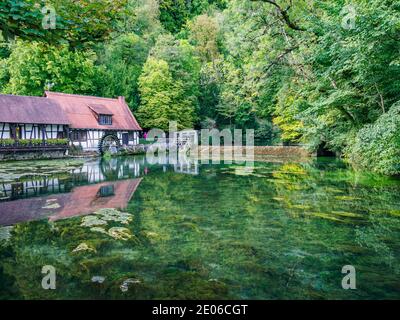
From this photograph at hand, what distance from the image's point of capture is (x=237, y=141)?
4466 cm

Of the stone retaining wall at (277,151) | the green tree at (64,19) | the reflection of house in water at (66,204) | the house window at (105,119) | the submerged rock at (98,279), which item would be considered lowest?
→ the submerged rock at (98,279)

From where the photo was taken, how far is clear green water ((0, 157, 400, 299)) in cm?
381

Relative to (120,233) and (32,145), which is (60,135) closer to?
(32,145)

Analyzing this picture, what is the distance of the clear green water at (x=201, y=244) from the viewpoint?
3814 mm

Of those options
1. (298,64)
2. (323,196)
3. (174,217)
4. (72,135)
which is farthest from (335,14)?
(72,135)

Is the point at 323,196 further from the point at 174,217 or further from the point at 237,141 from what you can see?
the point at 237,141

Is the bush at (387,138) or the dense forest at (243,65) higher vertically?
the dense forest at (243,65)

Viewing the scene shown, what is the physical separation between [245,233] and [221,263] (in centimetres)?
156

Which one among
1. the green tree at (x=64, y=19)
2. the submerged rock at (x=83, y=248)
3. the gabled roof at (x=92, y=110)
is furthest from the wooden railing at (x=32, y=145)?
the submerged rock at (x=83, y=248)

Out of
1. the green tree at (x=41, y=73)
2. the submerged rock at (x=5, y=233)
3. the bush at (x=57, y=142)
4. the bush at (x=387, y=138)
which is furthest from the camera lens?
the green tree at (x=41, y=73)

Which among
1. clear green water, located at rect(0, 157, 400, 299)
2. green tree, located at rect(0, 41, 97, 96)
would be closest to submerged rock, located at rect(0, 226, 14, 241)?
clear green water, located at rect(0, 157, 400, 299)

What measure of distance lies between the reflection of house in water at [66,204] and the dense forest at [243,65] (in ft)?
11.4

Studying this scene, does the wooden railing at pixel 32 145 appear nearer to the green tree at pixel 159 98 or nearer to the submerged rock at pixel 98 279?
the green tree at pixel 159 98
